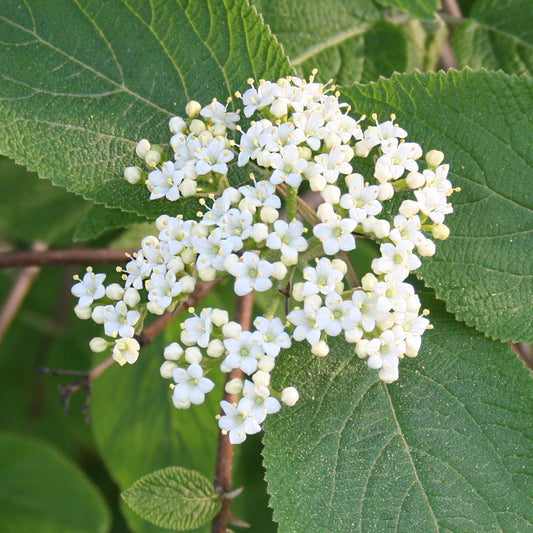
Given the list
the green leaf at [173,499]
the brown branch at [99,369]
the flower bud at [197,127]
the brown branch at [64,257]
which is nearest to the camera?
the flower bud at [197,127]

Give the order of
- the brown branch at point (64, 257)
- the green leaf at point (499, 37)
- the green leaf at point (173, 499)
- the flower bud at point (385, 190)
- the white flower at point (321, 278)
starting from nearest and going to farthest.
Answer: the white flower at point (321, 278) < the flower bud at point (385, 190) < the green leaf at point (173, 499) < the brown branch at point (64, 257) < the green leaf at point (499, 37)

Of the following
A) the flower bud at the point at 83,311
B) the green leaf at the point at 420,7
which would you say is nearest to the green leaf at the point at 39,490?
the flower bud at the point at 83,311

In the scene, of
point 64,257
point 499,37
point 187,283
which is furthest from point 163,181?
point 499,37

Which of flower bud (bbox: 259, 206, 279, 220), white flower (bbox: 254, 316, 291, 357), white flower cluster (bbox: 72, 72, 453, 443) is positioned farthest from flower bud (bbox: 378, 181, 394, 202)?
white flower (bbox: 254, 316, 291, 357)

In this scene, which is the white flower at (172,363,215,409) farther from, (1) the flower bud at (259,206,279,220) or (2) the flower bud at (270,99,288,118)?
(2) the flower bud at (270,99,288,118)

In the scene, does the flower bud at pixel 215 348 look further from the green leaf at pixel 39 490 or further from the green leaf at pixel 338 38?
the green leaf at pixel 39 490

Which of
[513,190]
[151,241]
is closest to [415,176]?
[513,190]
